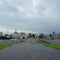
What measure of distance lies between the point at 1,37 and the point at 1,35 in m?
5.06

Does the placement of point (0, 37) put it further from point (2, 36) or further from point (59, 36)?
point (59, 36)

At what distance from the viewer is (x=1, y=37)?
17612 centimetres

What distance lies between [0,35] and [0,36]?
424 centimetres

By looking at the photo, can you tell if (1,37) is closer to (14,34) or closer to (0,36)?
(0,36)

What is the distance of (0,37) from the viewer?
176 meters

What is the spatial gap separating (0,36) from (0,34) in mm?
6641

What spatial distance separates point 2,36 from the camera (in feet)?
589

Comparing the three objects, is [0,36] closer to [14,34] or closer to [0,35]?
[0,35]

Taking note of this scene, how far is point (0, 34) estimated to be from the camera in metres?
185

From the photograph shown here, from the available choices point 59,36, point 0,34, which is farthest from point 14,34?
point 59,36

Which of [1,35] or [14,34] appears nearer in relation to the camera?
[1,35]

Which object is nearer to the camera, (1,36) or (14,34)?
(1,36)

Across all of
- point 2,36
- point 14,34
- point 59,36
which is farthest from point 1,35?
→ point 59,36

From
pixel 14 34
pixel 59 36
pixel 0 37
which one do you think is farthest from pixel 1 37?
pixel 59 36
